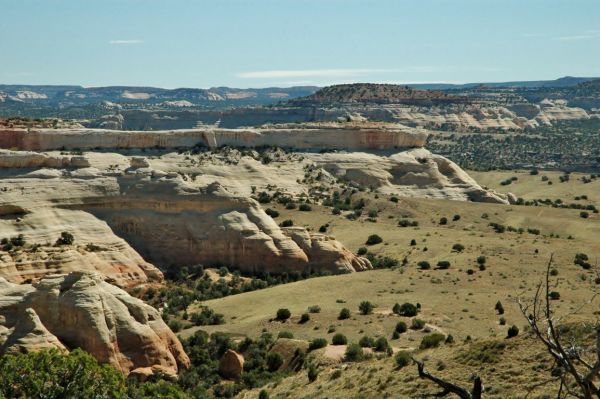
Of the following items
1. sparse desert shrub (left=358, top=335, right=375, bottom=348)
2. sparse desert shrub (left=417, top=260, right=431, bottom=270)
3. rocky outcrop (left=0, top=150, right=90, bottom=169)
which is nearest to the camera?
sparse desert shrub (left=358, top=335, right=375, bottom=348)

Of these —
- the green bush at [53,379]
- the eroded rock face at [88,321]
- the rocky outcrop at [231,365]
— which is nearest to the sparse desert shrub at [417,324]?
the rocky outcrop at [231,365]

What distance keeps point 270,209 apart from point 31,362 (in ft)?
165

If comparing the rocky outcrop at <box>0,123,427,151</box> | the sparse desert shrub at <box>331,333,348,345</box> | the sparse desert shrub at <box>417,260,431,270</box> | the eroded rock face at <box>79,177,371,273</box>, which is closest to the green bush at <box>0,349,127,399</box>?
the sparse desert shrub at <box>331,333,348,345</box>

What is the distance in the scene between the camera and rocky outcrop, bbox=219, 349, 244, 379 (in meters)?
34.1

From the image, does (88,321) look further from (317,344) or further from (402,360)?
(402,360)

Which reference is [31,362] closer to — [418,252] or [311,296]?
[311,296]

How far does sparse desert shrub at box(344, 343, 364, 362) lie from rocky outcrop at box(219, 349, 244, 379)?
4.38 m

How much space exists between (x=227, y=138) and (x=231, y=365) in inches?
2305

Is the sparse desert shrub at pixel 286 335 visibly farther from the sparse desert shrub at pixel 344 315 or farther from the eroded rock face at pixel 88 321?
the eroded rock face at pixel 88 321

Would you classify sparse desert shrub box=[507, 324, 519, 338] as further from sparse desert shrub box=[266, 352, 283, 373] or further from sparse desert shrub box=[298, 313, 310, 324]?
sparse desert shrub box=[298, 313, 310, 324]

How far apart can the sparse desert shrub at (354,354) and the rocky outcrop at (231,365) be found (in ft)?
14.4

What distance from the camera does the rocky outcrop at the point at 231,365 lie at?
34.1 metres

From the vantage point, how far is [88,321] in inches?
1228

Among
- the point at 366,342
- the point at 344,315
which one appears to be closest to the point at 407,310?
the point at 344,315
